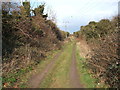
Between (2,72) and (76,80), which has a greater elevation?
(2,72)

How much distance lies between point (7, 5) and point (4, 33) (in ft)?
8.35

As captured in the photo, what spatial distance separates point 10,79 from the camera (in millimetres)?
7164

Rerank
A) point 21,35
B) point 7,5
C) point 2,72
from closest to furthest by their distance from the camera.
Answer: point 2,72
point 7,5
point 21,35

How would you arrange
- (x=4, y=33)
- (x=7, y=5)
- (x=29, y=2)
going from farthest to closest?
(x=29, y=2), (x=4, y=33), (x=7, y=5)

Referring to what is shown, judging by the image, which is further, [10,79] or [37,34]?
[37,34]

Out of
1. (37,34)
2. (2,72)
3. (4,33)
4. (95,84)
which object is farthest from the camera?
(37,34)

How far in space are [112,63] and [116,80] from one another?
84cm

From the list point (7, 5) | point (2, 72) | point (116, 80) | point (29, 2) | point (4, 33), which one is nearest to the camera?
point (116, 80)

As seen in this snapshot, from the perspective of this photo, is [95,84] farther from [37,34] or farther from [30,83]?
[37,34]

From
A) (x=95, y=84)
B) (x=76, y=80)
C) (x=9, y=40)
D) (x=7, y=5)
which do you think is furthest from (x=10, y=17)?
(x=95, y=84)

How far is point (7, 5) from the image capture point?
1102 cm

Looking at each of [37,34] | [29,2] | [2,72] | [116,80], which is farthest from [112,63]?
[29,2]

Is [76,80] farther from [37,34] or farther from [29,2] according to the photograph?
[29,2]

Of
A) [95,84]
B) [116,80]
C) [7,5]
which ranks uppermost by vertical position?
[7,5]
